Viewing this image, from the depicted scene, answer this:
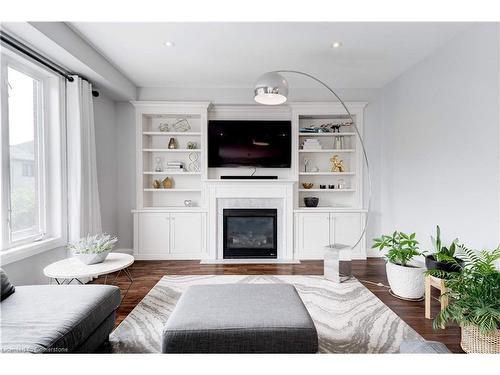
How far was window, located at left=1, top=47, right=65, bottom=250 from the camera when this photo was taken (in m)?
2.22

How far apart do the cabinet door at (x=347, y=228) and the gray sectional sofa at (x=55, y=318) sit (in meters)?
2.99

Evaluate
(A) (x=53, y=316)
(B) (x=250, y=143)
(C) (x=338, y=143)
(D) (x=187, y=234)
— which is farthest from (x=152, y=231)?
(C) (x=338, y=143)

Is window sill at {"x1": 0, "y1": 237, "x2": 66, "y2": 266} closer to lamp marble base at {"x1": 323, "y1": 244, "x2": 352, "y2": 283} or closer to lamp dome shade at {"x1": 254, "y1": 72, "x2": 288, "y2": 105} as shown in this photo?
lamp dome shade at {"x1": 254, "y1": 72, "x2": 288, "y2": 105}

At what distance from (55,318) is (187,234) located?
254 centimetres

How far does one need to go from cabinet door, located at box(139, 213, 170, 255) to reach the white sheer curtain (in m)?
0.83

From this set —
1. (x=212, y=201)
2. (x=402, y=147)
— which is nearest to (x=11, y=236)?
(x=212, y=201)

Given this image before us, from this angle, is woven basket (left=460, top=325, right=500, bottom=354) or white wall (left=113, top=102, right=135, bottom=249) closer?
woven basket (left=460, top=325, right=500, bottom=354)

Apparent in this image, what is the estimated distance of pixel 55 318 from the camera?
1.29m

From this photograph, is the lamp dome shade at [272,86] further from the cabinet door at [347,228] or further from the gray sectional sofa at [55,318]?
the cabinet door at [347,228]

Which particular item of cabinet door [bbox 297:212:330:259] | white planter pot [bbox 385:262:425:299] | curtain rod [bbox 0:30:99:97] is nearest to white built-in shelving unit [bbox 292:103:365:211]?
cabinet door [bbox 297:212:330:259]

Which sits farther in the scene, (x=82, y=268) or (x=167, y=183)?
(x=167, y=183)


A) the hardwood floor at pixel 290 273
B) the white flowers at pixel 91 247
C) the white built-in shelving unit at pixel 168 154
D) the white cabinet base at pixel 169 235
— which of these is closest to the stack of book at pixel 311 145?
the white built-in shelving unit at pixel 168 154

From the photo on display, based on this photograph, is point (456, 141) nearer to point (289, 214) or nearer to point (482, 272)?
point (482, 272)

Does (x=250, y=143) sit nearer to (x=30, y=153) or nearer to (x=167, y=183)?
(x=167, y=183)
